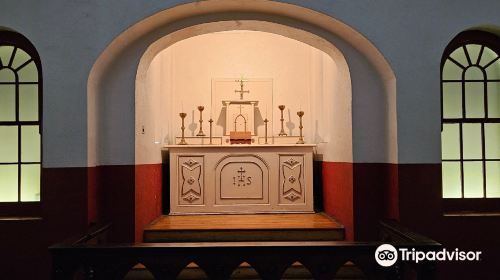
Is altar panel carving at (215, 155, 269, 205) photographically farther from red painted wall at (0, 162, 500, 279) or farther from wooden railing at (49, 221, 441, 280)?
wooden railing at (49, 221, 441, 280)

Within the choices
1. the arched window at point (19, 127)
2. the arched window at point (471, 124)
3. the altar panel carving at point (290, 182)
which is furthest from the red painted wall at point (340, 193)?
the arched window at point (19, 127)

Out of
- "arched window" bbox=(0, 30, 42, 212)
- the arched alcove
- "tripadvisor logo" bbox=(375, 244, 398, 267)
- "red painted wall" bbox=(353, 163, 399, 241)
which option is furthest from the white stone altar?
"tripadvisor logo" bbox=(375, 244, 398, 267)

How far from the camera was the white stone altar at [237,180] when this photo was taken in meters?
6.95

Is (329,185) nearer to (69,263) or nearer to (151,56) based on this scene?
(151,56)

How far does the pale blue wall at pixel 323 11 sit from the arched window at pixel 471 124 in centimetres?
48

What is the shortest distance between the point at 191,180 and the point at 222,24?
8.85 feet

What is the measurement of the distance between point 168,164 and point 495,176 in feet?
15.4

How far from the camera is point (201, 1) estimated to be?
4.66m

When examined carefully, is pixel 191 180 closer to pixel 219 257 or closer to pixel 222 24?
pixel 222 24

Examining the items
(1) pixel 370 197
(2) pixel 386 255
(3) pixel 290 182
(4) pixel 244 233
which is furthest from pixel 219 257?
(3) pixel 290 182

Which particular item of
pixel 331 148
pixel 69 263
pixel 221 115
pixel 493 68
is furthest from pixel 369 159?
pixel 221 115

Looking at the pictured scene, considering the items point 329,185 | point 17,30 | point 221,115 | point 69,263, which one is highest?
point 17,30

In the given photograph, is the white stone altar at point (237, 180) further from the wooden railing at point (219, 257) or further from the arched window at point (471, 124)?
the wooden railing at point (219, 257)

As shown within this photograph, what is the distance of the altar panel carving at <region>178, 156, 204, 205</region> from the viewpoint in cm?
698
